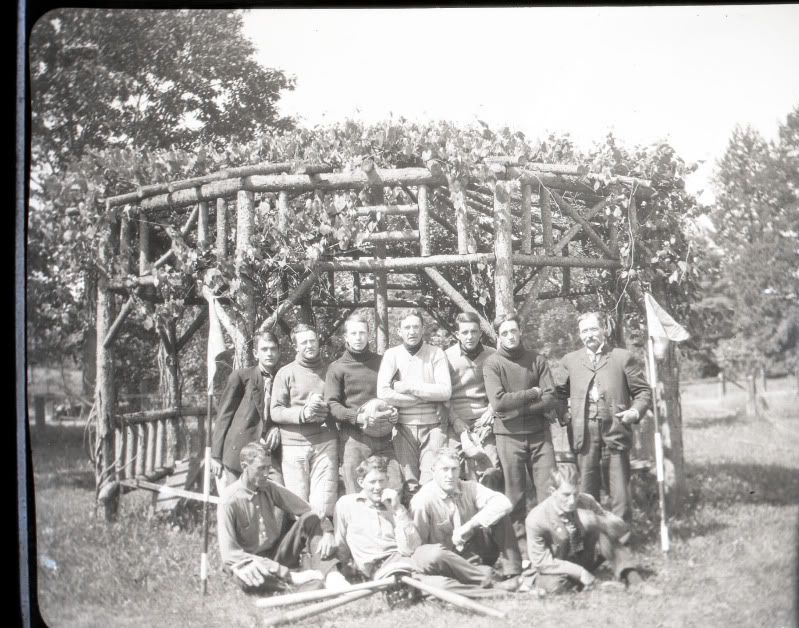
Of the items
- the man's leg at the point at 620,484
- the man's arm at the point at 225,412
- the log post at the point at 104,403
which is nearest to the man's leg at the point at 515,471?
the man's leg at the point at 620,484

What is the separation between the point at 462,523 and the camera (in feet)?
14.5

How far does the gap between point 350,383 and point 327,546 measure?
40.5 inches

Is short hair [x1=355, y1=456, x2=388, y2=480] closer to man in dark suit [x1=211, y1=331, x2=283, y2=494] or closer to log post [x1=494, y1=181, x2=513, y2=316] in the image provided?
man in dark suit [x1=211, y1=331, x2=283, y2=494]

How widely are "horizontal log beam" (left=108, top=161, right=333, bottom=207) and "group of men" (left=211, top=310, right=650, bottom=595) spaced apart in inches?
40.8

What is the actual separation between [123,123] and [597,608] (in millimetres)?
4427

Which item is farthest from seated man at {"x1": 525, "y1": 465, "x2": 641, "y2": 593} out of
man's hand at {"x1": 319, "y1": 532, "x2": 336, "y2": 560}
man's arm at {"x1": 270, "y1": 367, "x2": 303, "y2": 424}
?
man's arm at {"x1": 270, "y1": 367, "x2": 303, "y2": 424}

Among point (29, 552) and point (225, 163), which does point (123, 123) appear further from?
point (29, 552)

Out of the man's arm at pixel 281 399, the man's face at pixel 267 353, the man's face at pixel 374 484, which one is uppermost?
the man's face at pixel 267 353

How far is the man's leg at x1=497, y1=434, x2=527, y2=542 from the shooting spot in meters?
4.50

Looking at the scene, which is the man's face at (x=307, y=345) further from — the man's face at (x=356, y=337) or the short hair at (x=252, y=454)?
the short hair at (x=252, y=454)

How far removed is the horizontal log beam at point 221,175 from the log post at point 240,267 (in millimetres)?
151

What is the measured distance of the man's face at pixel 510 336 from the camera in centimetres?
459

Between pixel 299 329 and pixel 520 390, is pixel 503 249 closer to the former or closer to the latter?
pixel 520 390

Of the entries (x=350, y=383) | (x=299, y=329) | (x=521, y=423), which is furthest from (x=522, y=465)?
(x=299, y=329)
